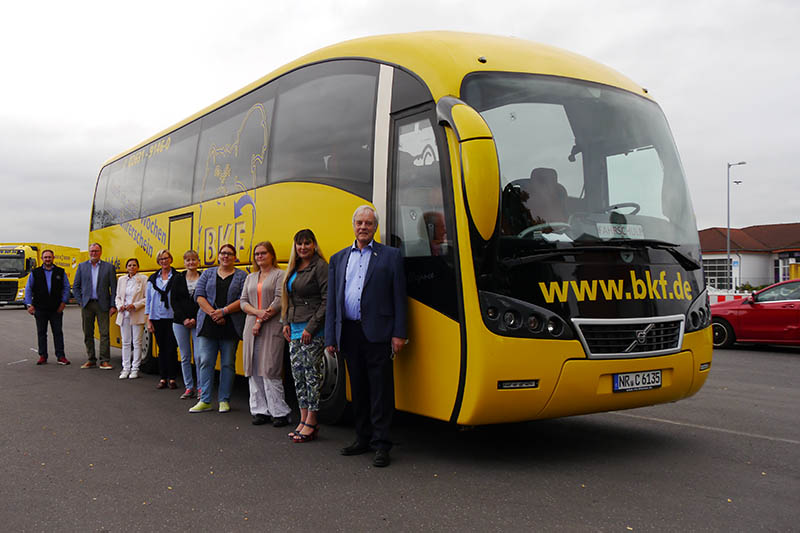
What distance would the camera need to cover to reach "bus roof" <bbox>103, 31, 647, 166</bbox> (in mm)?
5383

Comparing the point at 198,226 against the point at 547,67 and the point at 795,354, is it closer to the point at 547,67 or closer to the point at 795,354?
the point at 547,67

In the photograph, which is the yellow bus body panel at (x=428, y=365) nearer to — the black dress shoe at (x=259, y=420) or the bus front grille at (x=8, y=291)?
the black dress shoe at (x=259, y=420)

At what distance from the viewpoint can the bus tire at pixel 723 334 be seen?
1492 cm

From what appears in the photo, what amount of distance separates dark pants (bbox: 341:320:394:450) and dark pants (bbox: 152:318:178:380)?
4.69 meters

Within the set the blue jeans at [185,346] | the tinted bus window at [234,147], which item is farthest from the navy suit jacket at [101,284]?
the blue jeans at [185,346]

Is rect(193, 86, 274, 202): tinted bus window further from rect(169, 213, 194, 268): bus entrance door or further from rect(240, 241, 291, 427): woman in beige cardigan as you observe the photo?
rect(240, 241, 291, 427): woman in beige cardigan

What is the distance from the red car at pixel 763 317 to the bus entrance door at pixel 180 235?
10.7 meters

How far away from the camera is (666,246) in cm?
555

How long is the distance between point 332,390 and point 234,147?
11.4 feet

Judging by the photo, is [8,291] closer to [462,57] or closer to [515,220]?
[462,57]

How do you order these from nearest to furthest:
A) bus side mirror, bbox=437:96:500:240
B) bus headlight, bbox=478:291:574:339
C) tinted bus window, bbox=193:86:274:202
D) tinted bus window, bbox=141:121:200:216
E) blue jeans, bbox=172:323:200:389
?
bus side mirror, bbox=437:96:500:240
bus headlight, bbox=478:291:574:339
tinted bus window, bbox=193:86:274:202
blue jeans, bbox=172:323:200:389
tinted bus window, bbox=141:121:200:216

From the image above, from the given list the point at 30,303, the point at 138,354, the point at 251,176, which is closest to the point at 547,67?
the point at 251,176

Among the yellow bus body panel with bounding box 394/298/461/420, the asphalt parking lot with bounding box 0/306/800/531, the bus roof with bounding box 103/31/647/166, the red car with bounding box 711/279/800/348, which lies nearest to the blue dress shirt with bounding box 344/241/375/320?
the yellow bus body panel with bounding box 394/298/461/420

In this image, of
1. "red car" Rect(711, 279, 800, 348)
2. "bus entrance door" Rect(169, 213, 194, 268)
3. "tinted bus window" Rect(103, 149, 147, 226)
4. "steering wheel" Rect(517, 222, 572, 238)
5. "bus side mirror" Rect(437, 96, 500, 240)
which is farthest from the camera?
"red car" Rect(711, 279, 800, 348)
